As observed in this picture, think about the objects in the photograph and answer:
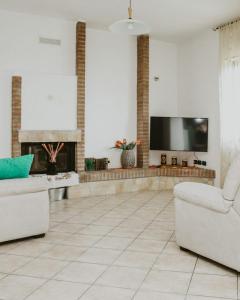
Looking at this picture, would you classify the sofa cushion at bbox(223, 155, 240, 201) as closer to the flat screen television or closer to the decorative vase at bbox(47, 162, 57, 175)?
the decorative vase at bbox(47, 162, 57, 175)

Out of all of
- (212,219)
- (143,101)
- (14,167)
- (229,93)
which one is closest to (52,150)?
(143,101)

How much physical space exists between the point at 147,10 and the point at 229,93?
6.63ft

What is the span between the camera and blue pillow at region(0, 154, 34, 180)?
3.67 meters

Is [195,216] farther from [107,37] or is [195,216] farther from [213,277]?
[107,37]

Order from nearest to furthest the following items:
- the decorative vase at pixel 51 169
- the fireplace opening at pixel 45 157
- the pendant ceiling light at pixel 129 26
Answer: the pendant ceiling light at pixel 129 26, the decorative vase at pixel 51 169, the fireplace opening at pixel 45 157

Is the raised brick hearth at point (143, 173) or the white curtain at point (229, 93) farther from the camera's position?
the raised brick hearth at point (143, 173)

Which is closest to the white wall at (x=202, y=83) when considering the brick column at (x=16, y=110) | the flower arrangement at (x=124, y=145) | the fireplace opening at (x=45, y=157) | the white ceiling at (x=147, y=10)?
the white ceiling at (x=147, y=10)

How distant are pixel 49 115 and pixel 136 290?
13.7 ft

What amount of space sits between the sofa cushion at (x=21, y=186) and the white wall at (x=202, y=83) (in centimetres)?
402

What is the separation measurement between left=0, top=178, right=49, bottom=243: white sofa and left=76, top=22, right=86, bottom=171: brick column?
2.68 m

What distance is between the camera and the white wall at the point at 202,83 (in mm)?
6801

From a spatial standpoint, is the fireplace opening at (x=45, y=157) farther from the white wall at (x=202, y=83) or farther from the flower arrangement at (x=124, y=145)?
the white wall at (x=202, y=83)

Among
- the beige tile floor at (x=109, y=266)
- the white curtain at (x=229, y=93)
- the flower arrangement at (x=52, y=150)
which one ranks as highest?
the white curtain at (x=229, y=93)

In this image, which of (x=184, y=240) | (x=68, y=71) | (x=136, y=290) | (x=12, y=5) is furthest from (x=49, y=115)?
(x=136, y=290)
